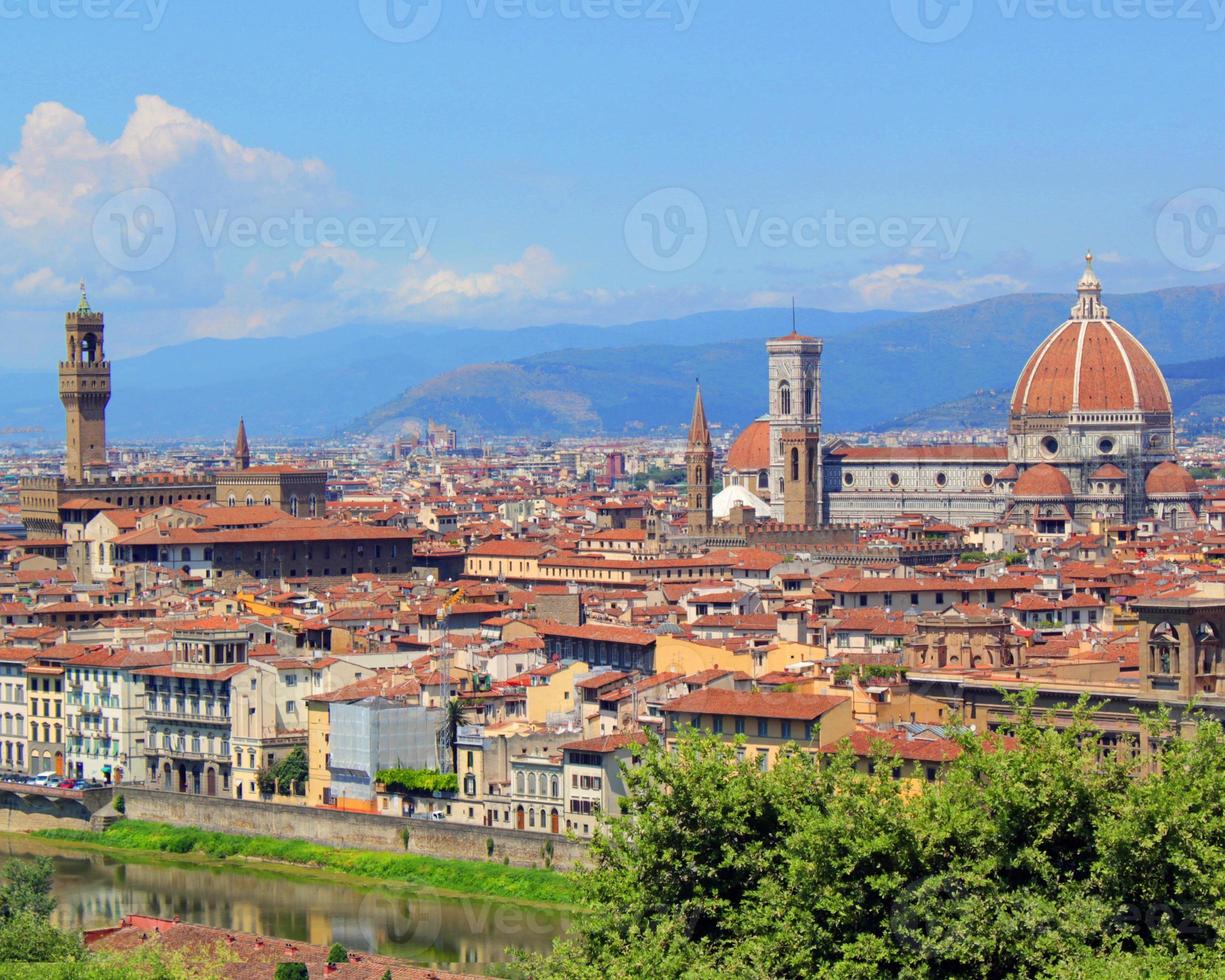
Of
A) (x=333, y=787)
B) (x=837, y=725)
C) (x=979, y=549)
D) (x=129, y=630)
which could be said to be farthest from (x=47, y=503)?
(x=837, y=725)

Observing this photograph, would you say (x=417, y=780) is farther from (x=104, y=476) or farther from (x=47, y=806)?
(x=104, y=476)

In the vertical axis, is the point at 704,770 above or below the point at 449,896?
above

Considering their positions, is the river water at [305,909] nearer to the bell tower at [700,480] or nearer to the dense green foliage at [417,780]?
the dense green foliage at [417,780]

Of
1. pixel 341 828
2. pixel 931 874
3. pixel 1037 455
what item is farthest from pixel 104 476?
pixel 931 874

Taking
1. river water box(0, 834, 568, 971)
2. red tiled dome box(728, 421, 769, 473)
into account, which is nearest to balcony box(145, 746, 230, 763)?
river water box(0, 834, 568, 971)

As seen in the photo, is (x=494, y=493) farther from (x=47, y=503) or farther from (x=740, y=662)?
(x=740, y=662)

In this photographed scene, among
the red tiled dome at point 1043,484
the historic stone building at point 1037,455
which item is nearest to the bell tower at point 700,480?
the historic stone building at point 1037,455
